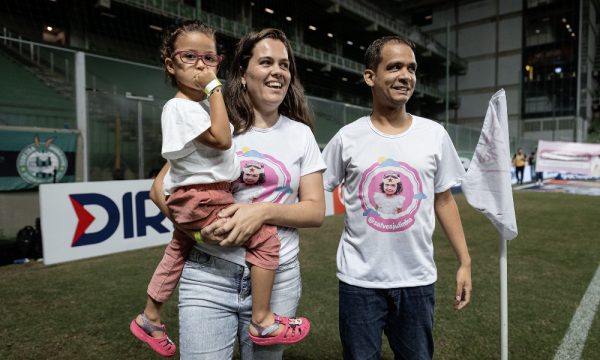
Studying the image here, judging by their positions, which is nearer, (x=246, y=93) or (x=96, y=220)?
(x=246, y=93)

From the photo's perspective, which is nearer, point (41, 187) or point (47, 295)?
point (47, 295)

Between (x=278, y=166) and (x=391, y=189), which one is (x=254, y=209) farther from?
(x=391, y=189)

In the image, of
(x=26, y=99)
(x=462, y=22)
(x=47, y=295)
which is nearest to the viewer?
(x=47, y=295)

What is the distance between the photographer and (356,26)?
30719 millimetres

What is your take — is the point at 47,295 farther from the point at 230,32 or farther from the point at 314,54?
the point at 314,54

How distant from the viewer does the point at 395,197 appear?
1.76 meters

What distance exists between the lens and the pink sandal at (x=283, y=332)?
1.42 m

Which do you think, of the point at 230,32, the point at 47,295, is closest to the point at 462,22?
the point at 230,32

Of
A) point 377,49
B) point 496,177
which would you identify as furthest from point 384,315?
point 377,49

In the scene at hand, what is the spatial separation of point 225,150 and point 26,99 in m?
9.34

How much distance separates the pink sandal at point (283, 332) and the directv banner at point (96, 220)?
192 inches

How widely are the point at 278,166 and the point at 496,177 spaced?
4.02 feet

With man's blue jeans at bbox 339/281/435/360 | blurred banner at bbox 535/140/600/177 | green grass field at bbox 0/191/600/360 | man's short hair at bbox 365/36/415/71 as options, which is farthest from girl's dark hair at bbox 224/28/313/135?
blurred banner at bbox 535/140/600/177

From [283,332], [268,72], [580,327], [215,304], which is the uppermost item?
[268,72]
